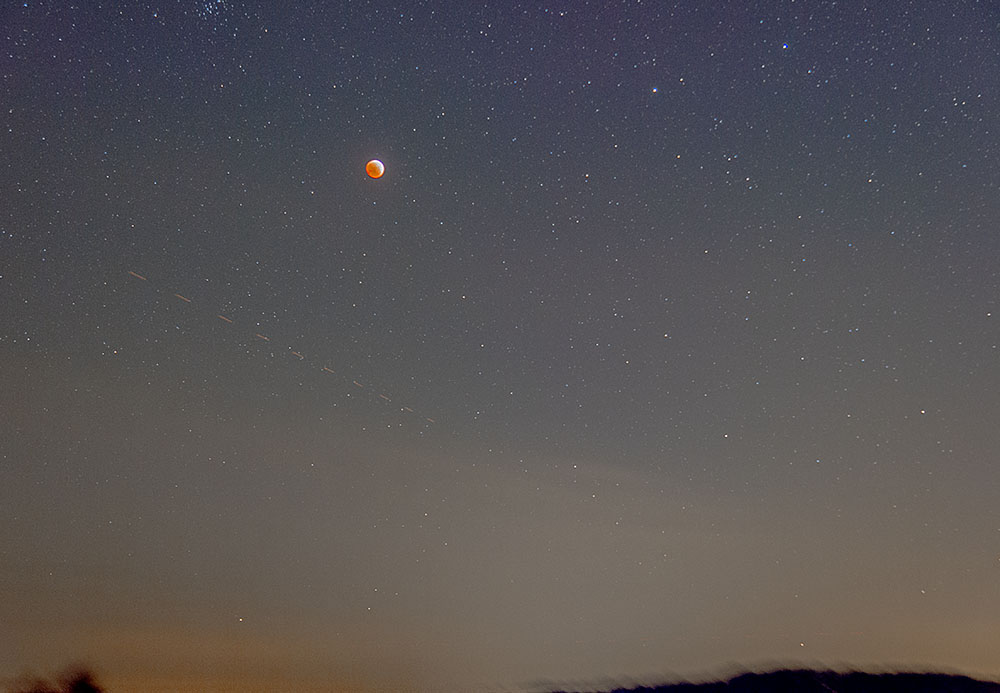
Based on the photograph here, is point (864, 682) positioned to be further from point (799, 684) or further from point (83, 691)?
point (83, 691)

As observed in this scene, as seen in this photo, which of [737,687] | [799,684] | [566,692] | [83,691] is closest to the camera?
[566,692]

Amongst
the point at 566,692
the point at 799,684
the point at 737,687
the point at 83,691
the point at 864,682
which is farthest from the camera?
the point at 737,687

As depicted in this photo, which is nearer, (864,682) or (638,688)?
(864,682)

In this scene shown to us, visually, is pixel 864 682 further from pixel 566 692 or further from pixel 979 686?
pixel 566 692

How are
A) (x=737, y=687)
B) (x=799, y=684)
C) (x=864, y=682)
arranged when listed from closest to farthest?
(x=864, y=682) < (x=799, y=684) < (x=737, y=687)

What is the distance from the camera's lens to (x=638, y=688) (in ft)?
107

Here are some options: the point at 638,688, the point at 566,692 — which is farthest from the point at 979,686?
the point at 566,692

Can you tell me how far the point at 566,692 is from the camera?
59.3 ft

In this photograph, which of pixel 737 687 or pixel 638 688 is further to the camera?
pixel 737 687

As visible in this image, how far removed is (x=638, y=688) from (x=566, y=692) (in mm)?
16581

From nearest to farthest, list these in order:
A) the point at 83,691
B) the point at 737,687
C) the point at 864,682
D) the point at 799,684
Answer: the point at 83,691
the point at 864,682
the point at 799,684
the point at 737,687

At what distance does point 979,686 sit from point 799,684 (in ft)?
21.6

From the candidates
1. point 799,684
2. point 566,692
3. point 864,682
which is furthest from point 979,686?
point 566,692

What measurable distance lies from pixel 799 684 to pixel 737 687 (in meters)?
4.32
